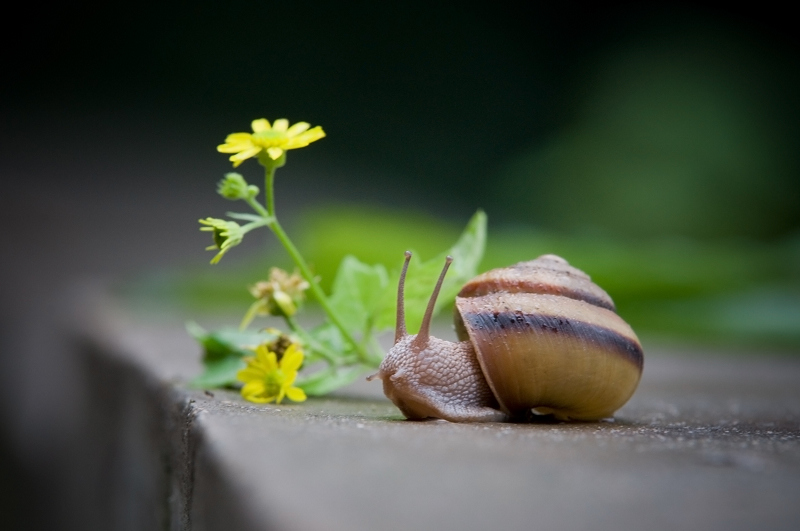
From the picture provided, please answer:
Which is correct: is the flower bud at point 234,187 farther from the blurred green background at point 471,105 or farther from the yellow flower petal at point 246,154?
the blurred green background at point 471,105

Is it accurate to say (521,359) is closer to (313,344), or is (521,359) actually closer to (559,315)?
(559,315)

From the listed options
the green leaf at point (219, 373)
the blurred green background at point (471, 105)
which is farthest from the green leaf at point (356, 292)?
the blurred green background at point (471, 105)

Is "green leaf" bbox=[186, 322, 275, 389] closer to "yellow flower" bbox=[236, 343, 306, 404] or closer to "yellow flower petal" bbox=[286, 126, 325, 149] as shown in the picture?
"yellow flower" bbox=[236, 343, 306, 404]

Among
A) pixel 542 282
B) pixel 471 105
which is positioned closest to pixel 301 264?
pixel 542 282

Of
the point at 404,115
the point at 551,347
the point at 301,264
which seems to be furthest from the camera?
the point at 404,115

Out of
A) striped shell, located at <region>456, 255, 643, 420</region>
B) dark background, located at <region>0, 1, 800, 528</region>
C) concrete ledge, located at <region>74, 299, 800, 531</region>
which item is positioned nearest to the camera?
concrete ledge, located at <region>74, 299, 800, 531</region>

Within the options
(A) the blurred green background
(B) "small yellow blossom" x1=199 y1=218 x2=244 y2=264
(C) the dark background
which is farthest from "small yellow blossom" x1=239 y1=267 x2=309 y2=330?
(C) the dark background
